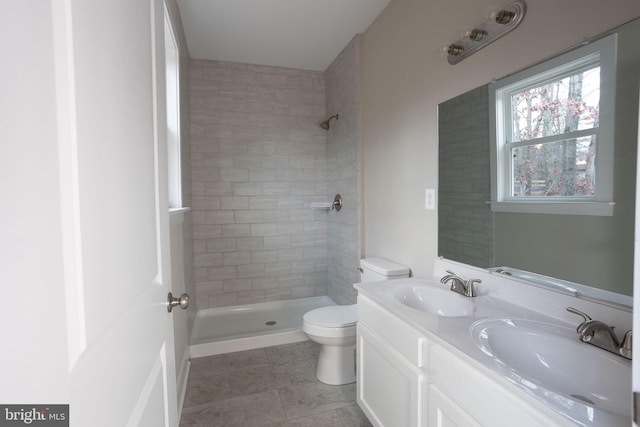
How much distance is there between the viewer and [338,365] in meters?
2.17

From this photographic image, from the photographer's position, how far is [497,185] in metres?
1.45

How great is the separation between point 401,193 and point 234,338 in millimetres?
1865

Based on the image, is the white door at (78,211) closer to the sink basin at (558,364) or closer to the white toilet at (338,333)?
the sink basin at (558,364)

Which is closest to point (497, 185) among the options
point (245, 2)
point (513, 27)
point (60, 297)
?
point (513, 27)

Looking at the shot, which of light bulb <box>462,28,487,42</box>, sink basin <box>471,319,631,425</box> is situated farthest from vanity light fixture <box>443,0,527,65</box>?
sink basin <box>471,319,631,425</box>

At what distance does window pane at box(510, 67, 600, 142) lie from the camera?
1.05m

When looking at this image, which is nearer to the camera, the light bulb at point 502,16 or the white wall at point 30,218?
the white wall at point 30,218

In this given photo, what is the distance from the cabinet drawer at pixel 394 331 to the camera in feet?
3.88

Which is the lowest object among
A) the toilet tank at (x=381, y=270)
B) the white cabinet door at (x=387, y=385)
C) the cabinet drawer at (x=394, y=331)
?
the white cabinet door at (x=387, y=385)

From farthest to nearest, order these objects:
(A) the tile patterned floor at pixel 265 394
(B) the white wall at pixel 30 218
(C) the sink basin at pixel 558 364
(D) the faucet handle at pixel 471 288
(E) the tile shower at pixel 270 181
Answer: (E) the tile shower at pixel 270 181
(A) the tile patterned floor at pixel 265 394
(D) the faucet handle at pixel 471 288
(C) the sink basin at pixel 558 364
(B) the white wall at pixel 30 218

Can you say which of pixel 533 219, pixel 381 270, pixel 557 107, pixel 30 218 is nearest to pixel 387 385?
pixel 381 270

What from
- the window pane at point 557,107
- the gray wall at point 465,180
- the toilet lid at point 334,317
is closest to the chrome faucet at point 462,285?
the gray wall at point 465,180

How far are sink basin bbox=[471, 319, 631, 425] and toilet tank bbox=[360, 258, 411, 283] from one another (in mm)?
948

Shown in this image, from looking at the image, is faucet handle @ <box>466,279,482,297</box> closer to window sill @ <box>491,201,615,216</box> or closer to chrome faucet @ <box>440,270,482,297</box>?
chrome faucet @ <box>440,270,482,297</box>
